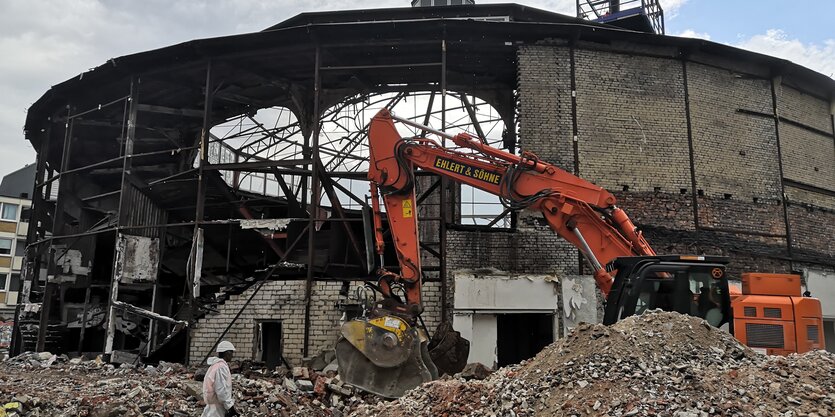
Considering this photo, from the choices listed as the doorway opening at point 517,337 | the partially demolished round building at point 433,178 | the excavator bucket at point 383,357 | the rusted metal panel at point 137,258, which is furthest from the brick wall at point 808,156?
the rusted metal panel at point 137,258

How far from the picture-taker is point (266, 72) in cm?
1559

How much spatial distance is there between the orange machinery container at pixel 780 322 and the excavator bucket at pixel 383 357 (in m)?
4.28

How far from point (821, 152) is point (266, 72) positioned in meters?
15.0

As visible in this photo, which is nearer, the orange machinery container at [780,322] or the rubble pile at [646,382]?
the rubble pile at [646,382]

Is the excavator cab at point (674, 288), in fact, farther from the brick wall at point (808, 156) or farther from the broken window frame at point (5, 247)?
the broken window frame at point (5, 247)

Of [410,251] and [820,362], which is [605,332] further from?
[410,251]

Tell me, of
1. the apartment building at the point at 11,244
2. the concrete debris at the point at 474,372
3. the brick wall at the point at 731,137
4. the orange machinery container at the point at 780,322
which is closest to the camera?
the orange machinery container at the point at 780,322

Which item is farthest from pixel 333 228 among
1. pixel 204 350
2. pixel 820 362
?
pixel 820 362

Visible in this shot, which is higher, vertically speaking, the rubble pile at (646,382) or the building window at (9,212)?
the building window at (9,212)

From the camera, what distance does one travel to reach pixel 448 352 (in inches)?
384

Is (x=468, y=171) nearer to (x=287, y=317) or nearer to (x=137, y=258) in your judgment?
(x=287, y=317)

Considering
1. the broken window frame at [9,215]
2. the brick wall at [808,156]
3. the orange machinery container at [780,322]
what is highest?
the broken window frame at [9,215]

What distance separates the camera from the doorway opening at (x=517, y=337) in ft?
46.1

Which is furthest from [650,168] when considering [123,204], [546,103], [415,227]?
[123,204]
